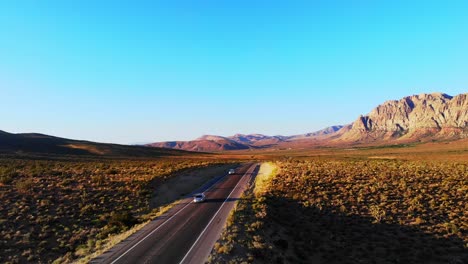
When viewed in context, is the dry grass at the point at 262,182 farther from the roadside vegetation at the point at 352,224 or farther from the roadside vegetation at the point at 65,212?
the roadside vegetation at the point at 65,212

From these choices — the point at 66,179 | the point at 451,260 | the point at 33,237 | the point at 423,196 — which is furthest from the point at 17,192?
the point at 423,196

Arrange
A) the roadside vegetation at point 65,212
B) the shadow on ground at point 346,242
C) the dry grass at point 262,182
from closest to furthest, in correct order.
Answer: the shadow on ground at point 346,242
the roadside vegetation at point 65,212
the dry grass at point 262,182

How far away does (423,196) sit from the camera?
32375 mm

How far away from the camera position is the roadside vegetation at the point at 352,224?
19953mm

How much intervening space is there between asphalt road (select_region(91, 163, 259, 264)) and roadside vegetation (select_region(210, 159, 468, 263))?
1213 millimetres

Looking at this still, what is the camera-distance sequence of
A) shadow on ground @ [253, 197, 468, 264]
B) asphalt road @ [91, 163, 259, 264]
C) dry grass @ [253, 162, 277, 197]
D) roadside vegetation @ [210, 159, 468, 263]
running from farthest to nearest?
1. dry grass @ [253, 162, 277, 197]
2. roadside vegetation @ [210, 159, 468, 263]
3. shadow on ground @ [253, 197, 468, 264]
4. asphalt road @ [91, 163, 259, 264]

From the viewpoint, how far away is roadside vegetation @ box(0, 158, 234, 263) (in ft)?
69.9

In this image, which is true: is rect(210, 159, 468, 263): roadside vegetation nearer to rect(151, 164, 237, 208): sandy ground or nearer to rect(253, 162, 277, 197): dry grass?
rect(253, 162, 277, 197): dry grass

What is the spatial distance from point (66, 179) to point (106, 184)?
6981 millimetres

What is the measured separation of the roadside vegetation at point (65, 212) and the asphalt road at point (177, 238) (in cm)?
260

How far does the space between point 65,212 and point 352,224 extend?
88.4 ft

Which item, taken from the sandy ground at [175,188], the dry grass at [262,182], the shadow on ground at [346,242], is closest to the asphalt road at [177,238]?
the shadow on ground at [346,242]

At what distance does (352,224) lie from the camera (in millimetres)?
26016

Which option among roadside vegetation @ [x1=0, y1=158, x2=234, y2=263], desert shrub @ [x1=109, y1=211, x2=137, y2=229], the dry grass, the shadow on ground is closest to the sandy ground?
roadside vegetation @ [x1=0, y1=158, x2=234, y2=263]
